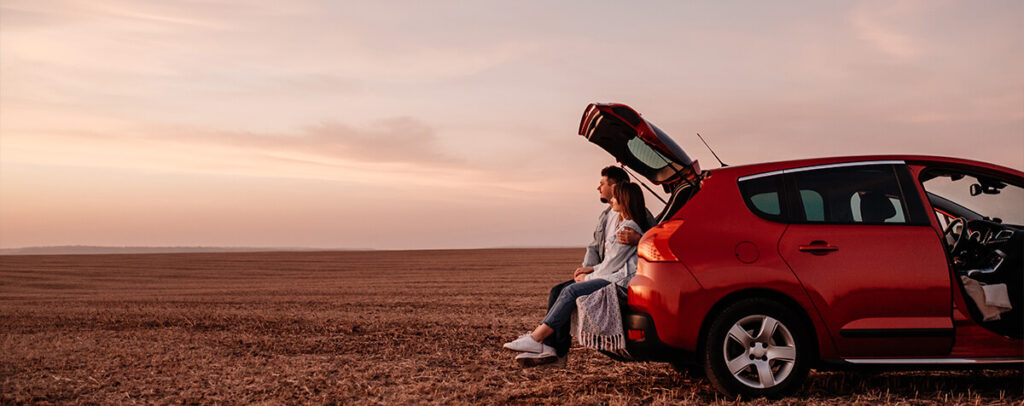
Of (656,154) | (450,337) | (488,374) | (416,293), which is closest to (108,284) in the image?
(416,293)

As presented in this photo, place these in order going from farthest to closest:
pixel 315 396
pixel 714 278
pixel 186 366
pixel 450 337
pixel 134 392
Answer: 1. pixel 450 337
2. pixel 186 366
3. pixel 134 392
4. pixel 315 396
5. pixel 714 278

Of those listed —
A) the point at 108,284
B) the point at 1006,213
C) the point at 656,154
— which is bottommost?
the point at 108,284

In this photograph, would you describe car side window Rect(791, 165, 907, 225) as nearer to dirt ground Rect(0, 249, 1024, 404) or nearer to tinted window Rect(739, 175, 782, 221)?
tinted window Rect(739, 175, 782, 221)

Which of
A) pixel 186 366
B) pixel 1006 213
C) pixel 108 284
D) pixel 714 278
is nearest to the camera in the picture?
pixel 714 278

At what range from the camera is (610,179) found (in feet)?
21.1

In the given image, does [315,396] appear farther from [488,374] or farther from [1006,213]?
[1006,213]

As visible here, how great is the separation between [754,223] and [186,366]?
19.8 feet

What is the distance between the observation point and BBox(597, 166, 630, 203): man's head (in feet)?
21.0

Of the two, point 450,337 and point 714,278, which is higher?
point 714,278

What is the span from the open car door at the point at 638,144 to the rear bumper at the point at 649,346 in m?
1.13

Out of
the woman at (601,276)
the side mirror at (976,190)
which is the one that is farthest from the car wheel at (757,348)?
the side mirror at (976,190)

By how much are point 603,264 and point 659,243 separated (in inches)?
29.7

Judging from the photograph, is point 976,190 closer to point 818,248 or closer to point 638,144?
point 818,248

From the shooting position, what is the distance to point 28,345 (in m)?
10.7
